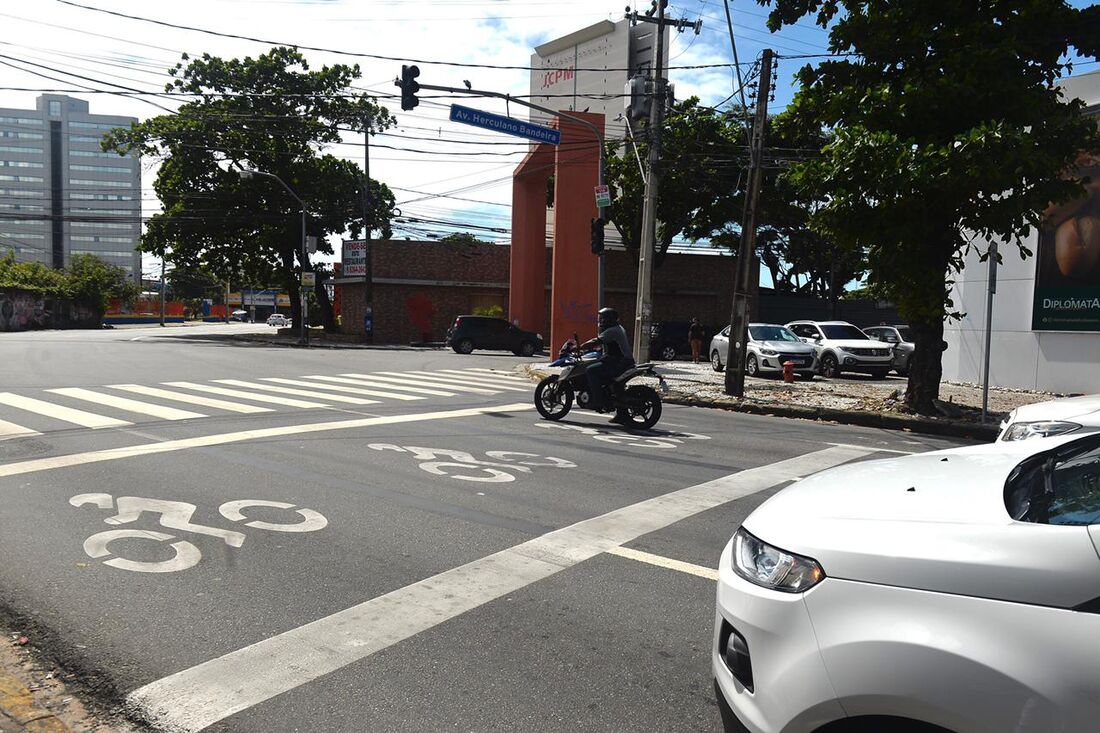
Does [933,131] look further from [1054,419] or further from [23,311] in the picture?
[23,311]

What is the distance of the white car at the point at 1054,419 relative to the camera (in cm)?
643

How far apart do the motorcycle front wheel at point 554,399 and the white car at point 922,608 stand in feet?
30.3

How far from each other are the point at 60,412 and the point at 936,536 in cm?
1209

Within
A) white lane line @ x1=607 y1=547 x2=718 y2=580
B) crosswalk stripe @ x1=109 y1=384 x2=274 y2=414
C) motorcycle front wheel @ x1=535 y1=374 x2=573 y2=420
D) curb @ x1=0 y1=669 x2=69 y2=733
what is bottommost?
crosswalk stripe @ x1=109 y1=384 x2=274 y2=414

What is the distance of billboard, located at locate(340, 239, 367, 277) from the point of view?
41688 mm

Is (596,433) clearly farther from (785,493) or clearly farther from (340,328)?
(340,328)

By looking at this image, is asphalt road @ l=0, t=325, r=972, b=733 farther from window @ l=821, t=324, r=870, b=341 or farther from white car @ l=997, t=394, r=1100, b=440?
window @ l=821, t=324, r=870, b=341

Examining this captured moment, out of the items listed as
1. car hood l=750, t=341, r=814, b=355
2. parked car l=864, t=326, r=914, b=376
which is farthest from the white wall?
car hood l=750, t=341, r=814, b=355

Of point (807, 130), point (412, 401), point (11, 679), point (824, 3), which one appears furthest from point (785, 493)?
point (824, 3)

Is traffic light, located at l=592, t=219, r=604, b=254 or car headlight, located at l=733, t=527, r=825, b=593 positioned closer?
car headlight, located at l=733, t=527, r=825, b=593

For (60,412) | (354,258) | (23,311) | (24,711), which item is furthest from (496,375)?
(23,311)

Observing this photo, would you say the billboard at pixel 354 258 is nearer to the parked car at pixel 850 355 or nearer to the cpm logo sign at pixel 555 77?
the parked car at pixel 850 355

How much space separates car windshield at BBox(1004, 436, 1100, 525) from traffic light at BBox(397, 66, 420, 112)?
52.0 feet

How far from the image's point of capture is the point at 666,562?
16.9 ft
